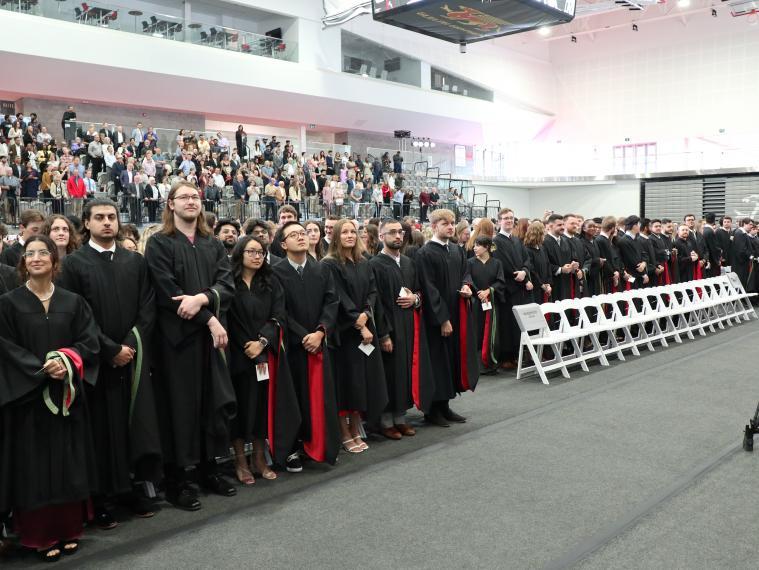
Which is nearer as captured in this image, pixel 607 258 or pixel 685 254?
pixel 607 258

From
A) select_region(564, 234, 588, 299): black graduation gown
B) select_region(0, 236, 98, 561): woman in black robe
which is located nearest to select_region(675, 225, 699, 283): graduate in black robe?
select_region(564, 234, 588, 299): black graduation gown

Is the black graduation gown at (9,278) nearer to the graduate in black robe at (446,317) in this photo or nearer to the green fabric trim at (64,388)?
the green fabric trim at (64,388)

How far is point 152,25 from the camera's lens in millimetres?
20422

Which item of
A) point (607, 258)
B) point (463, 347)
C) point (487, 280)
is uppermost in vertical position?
point (607, 258)

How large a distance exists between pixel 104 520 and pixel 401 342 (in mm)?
2702

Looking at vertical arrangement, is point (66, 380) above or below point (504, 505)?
above

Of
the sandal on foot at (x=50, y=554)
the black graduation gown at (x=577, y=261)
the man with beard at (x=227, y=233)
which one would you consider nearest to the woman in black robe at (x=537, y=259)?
the black graduation gown at (x=577, y=261)

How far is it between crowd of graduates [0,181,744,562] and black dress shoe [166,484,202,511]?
0.01 meters

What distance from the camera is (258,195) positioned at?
17203mm

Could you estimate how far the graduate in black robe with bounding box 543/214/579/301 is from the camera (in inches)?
371

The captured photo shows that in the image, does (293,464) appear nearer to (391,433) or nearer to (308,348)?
(308,348)

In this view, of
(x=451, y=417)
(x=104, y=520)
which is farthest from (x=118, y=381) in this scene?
(x=451, y=417)

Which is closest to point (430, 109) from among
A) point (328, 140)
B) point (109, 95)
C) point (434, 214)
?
point (328, 140)

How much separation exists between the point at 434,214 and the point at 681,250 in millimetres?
8123
